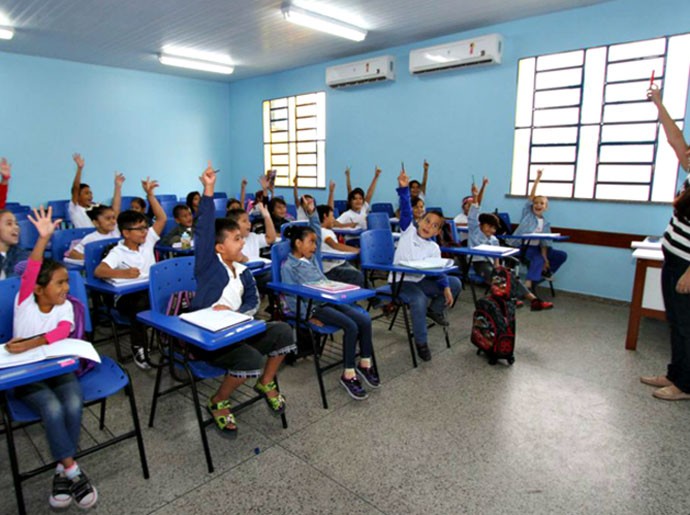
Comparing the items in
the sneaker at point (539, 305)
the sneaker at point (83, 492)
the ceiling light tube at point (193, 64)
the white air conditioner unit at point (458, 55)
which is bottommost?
the sneaker at point (83, 492)

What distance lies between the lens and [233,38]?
20.5 feet

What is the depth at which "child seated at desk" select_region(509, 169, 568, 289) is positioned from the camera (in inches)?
203

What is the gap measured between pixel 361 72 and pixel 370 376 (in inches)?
207

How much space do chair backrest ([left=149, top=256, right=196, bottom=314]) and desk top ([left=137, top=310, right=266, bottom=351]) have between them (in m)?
0.24

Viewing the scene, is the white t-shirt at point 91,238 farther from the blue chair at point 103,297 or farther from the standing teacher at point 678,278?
the standing teacher at point 678,278

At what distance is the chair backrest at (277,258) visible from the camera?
294 centimetres

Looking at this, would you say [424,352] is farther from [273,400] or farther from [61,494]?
[61,494]

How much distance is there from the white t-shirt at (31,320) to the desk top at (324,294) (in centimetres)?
109

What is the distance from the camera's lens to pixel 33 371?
1.57 meters

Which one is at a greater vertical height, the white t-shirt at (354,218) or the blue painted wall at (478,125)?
the blue painted wall at (478,125)

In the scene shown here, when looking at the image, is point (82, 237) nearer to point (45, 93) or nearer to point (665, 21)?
point (45, 93)

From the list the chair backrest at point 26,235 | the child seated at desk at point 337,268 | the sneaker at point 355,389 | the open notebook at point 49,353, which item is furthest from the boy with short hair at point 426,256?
the chair backrest at point 26,235

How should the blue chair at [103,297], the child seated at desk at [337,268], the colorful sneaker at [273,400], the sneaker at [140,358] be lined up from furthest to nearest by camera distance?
1. the child seated at desk at [337,268]
2. the sneaker at [140,358]
3. the blue chair at [103,297]
4. the colorful sneaker at [273,400]

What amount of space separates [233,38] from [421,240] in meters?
4.37
